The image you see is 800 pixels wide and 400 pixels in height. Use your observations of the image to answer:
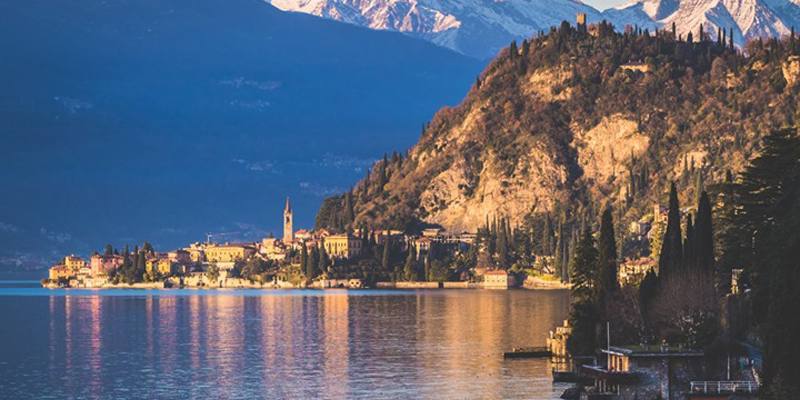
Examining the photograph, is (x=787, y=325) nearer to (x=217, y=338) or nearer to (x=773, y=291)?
(x=773, y=291)

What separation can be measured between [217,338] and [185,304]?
70954 mm

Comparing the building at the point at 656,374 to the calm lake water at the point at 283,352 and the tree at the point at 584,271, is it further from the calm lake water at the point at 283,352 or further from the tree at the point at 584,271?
the tree at the point at 584,271

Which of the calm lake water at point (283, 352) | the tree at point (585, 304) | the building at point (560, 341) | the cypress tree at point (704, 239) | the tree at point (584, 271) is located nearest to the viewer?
the cypress tree at point (704, 239)

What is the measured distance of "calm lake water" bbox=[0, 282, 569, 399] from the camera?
8956 centimetres

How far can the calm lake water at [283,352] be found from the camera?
294 ft

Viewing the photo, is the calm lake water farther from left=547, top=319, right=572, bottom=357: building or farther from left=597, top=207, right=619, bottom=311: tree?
left=597, top=207, right=619, bottom=311: tree

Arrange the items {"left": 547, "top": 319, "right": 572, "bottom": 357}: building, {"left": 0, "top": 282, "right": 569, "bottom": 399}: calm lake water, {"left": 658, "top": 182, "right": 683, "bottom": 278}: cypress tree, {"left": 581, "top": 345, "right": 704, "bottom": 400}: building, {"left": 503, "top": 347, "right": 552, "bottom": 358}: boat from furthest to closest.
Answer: {"left": 503, "top": 347, "right": 552, "bottom": 358}: boat
{"left": 547, "top": 319, "right": 572, "bottom": 357}: building
{"left": 0, "top": 282, "right": 569, "bottom": 399}: calm lake water
{"left": 658, "top": 182, "right": 683, "bottom": 278}: cypress tree
{"left": 581, "top": 345, "right": 704, "bottom": 400}: building

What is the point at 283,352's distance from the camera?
114m

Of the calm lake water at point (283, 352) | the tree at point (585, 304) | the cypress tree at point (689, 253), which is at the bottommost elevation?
the calm lake water at point (283, 352)

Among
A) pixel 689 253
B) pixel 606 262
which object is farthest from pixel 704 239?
pixel 606 262

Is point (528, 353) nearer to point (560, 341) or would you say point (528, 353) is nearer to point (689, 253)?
point (560, 341)

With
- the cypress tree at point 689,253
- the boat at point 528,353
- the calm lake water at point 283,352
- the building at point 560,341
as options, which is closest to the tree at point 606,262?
the calm lake water at point 283,352

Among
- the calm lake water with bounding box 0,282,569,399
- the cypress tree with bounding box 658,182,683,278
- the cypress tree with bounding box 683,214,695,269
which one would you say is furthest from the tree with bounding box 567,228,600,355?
the cypress tree with bounding box 683,214,695,269

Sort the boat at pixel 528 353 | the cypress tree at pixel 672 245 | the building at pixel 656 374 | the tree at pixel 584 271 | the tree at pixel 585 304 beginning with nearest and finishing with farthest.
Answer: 1. the building at pixel 656 374
2. the cypress tree at pixel 672 245
3. the tree at pixel 585 304
4. the tree at pixel 584 271
5. the boat at pixel 528 353
